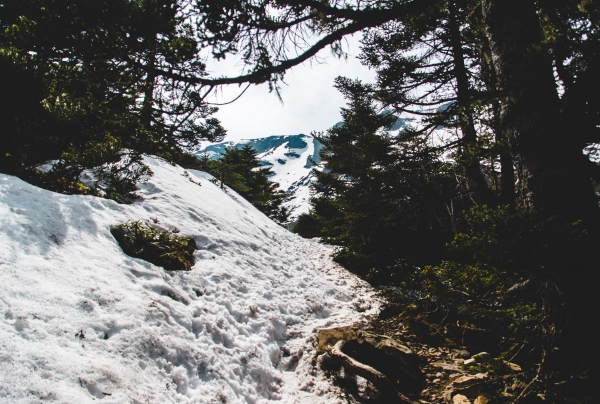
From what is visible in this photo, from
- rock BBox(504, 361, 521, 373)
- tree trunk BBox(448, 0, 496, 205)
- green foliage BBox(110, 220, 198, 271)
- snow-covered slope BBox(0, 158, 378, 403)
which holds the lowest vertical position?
snow-covered slope BBox(0, 158, 378, 403)

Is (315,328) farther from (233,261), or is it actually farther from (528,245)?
(528,245)

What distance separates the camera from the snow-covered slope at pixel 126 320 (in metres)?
2.37

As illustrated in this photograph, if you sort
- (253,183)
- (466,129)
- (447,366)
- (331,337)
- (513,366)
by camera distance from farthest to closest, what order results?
(253,183)
(466,129)
(331,337)
(447,366)
(513,366)

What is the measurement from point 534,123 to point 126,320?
475 cm

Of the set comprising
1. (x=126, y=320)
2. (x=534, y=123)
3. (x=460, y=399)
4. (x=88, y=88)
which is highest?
(x=534, y=123)

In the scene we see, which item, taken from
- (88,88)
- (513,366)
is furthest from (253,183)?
(513,366)

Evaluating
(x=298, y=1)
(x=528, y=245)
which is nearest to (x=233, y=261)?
(x=298, y=1)

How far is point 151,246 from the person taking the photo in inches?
195

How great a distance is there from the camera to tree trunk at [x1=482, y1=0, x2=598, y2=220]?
2662 mm

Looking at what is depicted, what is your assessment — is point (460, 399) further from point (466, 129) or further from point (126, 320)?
point (466, 129)

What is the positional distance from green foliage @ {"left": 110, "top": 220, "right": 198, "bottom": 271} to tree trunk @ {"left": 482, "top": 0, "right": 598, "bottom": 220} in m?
5.06

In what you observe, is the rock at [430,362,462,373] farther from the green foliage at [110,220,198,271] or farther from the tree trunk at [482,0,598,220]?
the green foliage at [110,220,198,271]

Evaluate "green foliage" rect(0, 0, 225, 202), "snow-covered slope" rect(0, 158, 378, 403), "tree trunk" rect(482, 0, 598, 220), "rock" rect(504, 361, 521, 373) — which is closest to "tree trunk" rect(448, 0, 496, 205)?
"tree trunk" rect(482, 0, 598, 220)

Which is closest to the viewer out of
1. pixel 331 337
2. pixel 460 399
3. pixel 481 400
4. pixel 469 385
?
pixel 481 400
